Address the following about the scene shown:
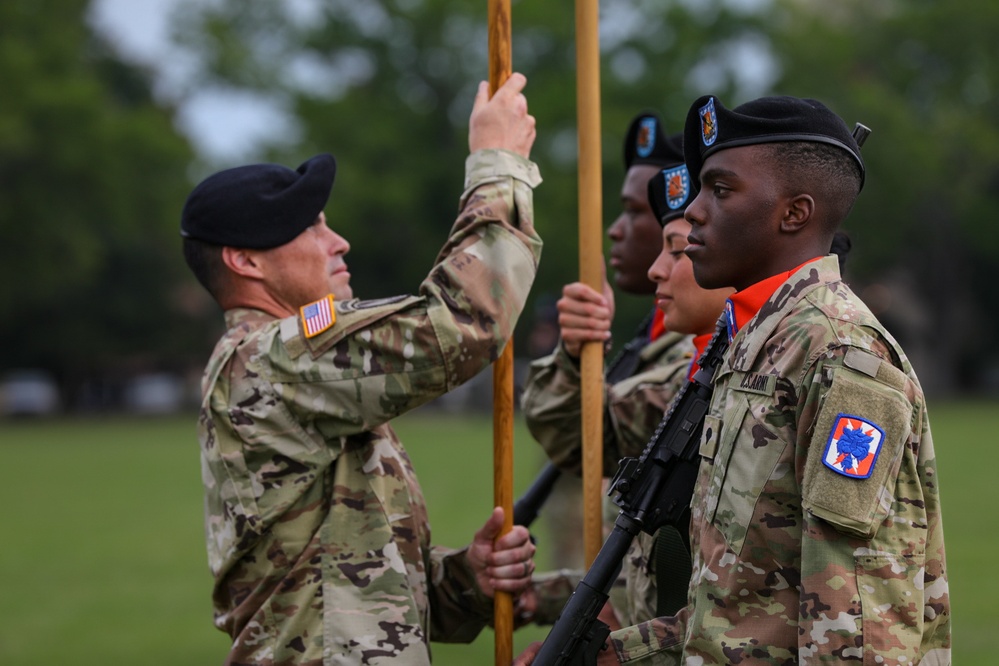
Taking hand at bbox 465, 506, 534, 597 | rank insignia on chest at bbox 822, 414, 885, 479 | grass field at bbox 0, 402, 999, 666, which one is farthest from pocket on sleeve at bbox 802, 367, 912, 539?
grass field at bbox 0, 402, 999, 666

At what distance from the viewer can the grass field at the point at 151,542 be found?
A: 9.16 meters

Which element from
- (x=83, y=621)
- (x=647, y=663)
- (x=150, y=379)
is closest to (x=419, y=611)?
(x=647, y=663)

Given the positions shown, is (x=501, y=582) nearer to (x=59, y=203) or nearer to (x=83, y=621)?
(x=83, y=621)

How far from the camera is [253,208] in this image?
373 cm

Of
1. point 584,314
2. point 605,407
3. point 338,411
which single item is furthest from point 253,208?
point 605,407

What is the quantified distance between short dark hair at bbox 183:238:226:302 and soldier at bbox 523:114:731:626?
3.58 feet

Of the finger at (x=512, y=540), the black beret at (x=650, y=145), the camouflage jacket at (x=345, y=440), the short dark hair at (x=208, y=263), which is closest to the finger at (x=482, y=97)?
the camouflage jacket at (x=345, y=440)

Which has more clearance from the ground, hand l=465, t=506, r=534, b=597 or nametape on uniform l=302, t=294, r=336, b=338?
nametape on uniform l=302, t=294, r=336, b=338

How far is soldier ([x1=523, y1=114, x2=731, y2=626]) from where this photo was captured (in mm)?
3674

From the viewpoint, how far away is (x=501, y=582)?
371 centimetres

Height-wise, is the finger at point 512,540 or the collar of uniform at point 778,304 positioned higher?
the collar of uniform at point 778,304

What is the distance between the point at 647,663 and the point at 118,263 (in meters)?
46.6

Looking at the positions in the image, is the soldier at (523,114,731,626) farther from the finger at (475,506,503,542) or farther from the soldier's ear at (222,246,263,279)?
the soldier's ear at (222,246,263,279)

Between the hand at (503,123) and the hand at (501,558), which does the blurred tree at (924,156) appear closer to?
the hand at (503,123)
